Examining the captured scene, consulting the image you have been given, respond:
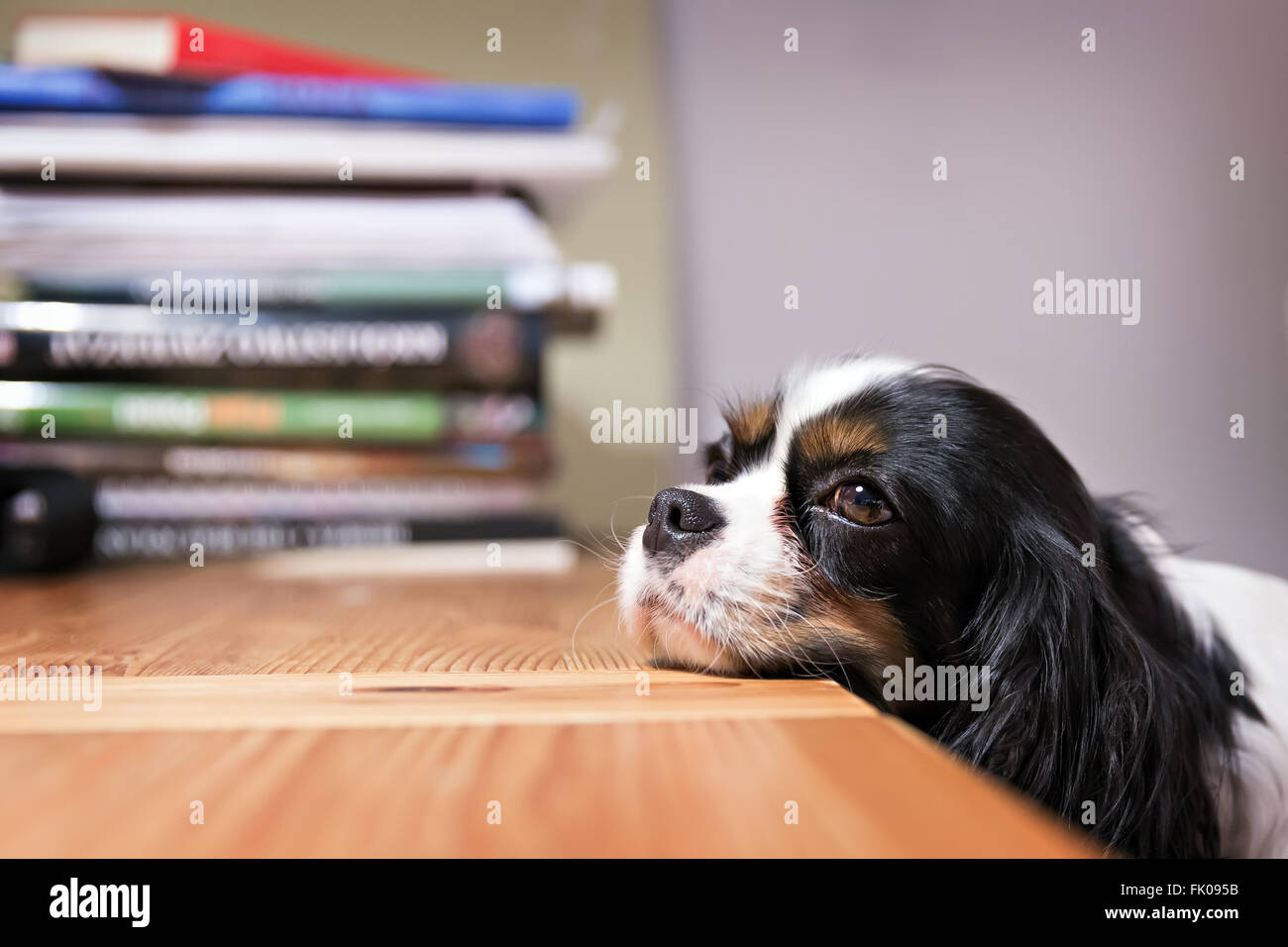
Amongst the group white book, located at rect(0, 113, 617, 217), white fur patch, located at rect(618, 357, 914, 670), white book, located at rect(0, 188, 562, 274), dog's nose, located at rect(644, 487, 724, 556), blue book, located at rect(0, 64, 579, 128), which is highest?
blue book, located at rect(0, 64, 579, 128)

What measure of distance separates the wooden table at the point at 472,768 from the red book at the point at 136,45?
1056 millimetres

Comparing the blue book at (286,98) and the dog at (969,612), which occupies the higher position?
the blue book at (286,98)

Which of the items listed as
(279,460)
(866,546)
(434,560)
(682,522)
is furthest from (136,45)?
(866,546)

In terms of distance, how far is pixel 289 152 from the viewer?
4.72 ft

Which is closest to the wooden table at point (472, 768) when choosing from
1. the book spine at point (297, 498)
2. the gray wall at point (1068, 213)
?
the gray wall at point (1068, 213)

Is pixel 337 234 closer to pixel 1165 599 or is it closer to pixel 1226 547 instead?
pixel 1165 599

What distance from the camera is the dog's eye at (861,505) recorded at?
737 millimetres

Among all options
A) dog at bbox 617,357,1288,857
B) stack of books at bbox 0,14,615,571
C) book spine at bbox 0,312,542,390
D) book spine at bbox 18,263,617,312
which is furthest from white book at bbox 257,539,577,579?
dog at bbox 617,357,1288,857

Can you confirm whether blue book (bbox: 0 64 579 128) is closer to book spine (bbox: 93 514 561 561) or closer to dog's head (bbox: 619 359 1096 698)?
book spine (bbox: 93 514 561 561)

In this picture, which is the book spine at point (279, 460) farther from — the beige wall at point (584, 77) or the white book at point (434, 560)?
the beige wall at point (584, 77)

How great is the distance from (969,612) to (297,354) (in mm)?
1112

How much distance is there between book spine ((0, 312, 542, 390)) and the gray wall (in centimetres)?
36

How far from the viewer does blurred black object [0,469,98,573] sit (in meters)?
1.28

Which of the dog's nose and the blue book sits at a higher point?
the blue book
